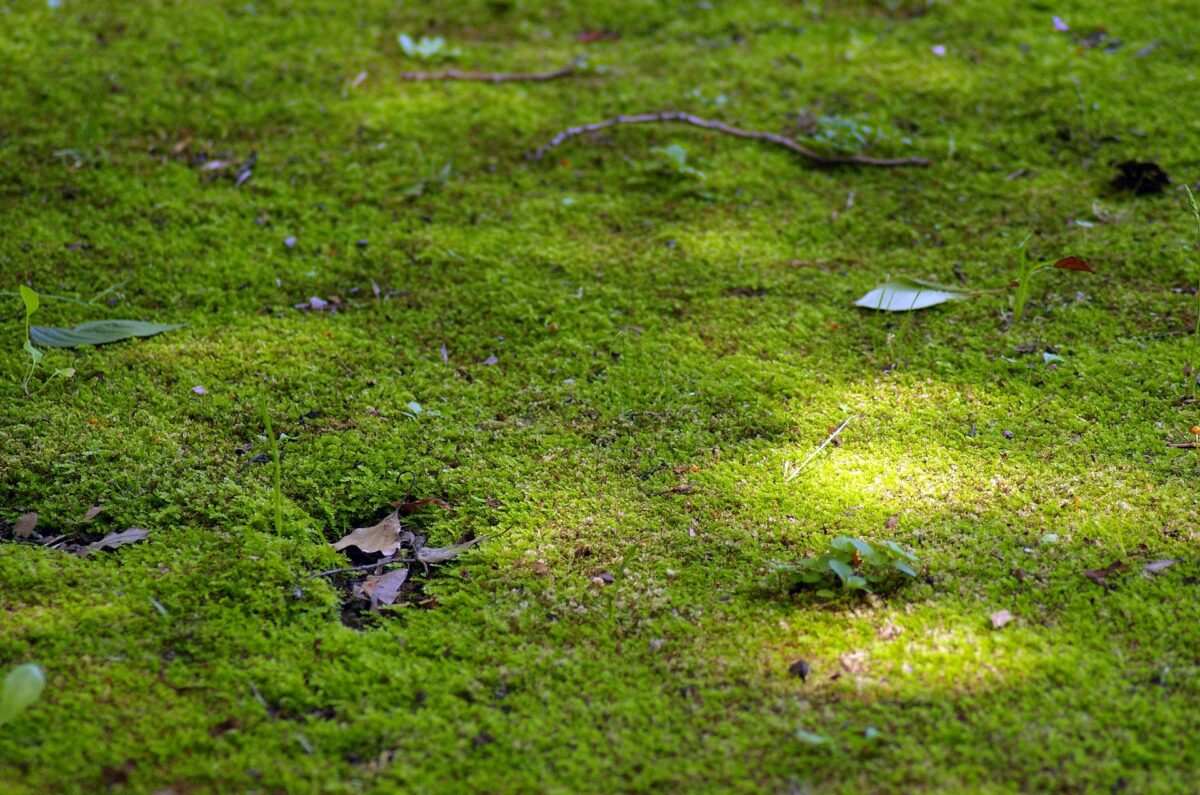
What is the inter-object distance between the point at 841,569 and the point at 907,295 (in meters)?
1.21

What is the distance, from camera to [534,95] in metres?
3.75

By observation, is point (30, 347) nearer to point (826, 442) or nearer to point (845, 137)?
point (826, 442)

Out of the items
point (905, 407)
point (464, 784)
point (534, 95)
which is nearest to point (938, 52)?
point (534, 95)

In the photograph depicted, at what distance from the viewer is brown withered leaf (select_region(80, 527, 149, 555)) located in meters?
1.94

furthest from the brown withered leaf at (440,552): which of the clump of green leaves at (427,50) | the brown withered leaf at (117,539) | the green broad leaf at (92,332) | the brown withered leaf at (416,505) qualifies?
the clump of green leaves at (427,50)

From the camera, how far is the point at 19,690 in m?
1.50

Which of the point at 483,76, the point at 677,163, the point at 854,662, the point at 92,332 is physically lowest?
the point at 854,662

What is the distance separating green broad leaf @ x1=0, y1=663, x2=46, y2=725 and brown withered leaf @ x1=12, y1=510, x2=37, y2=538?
1.80ft

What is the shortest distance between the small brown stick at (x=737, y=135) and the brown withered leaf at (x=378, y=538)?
5.89ft

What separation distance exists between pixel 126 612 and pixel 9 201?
6.46 ft

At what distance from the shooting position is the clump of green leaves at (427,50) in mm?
3953

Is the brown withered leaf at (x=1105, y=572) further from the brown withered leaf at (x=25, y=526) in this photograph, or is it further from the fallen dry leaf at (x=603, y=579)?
the brown withered leaf at (x=25, y=526)

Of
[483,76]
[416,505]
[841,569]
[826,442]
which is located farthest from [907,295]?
[483,76]

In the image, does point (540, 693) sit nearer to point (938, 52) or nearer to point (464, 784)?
point (464, 784)
